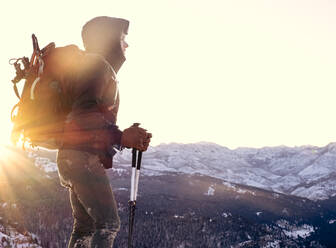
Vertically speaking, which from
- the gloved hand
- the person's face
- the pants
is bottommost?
the pants

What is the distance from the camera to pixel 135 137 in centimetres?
402

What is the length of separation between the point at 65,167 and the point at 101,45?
1741 millimetres

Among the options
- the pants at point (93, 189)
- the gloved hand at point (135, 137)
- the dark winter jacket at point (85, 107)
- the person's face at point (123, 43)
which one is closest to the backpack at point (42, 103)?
the dark winter jacket at point (85, 107)

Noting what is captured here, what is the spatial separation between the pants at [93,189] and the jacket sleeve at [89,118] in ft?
0.52

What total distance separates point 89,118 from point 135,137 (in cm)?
54

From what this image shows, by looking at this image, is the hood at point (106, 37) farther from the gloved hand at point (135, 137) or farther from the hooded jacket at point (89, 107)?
the gloved hand at point (135, 137)

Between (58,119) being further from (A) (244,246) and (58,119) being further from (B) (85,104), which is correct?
(A) (244,246)

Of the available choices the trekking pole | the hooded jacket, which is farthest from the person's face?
the trekking pole

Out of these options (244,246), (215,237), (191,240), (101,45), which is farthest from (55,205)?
(101,45)

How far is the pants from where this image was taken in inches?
154

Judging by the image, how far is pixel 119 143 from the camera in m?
4.07

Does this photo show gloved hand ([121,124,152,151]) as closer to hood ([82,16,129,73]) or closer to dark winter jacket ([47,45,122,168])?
dark winter jacket ([47,45,122,168])

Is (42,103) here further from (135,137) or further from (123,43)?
(123,43)

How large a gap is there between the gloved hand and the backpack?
71cm
